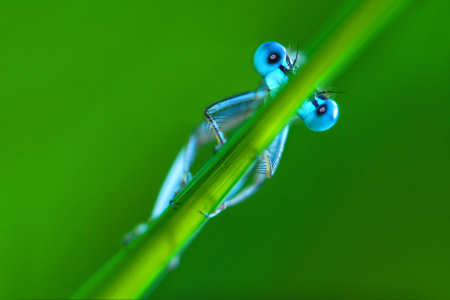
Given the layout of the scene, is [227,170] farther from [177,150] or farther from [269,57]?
[177,150]

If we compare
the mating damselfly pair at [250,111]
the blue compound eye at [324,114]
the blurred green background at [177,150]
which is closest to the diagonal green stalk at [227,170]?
the mating damselfly pair at [250,111]

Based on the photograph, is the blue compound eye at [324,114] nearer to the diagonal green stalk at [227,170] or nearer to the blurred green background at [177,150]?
the blurred green background at [177,150]

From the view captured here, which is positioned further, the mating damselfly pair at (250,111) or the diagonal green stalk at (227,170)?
the mating damselfly pair at (250,111)

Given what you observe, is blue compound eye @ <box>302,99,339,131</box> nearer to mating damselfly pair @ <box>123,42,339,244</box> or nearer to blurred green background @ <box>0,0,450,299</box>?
mating damselfly pair @ <box>123,42,339,244</box>

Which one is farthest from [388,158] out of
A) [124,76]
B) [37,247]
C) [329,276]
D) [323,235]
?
[37,247]

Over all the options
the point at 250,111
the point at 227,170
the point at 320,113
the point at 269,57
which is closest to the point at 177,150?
the point at 250,111

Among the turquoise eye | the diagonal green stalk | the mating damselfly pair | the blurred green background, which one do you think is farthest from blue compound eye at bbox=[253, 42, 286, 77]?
the diagonal green stalk

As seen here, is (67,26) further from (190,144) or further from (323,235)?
(323,235)

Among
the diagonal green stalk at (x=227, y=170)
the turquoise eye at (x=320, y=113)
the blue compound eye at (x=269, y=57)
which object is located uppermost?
the blue compound eye at (x=269, y=57)
